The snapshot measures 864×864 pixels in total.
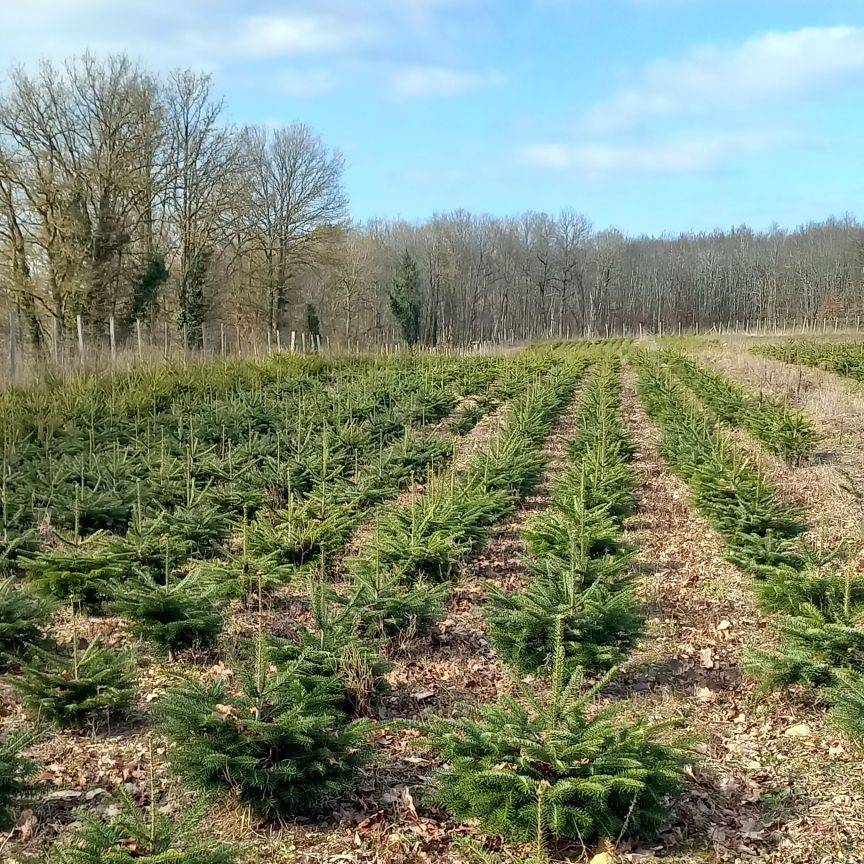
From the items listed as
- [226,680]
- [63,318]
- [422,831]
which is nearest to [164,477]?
[226,680]

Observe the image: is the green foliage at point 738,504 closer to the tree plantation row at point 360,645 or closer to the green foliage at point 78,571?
the tree plantation row at point 360,645

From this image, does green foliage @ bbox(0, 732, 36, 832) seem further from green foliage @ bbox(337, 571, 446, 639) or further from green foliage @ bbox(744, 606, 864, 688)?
green foliage @ bbox(744, 606, 864, 688)

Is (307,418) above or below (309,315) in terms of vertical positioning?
below

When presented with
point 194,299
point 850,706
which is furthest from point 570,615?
point 194,299

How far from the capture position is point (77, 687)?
15.6 ft

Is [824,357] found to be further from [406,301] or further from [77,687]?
[406,301]

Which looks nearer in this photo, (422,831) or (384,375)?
(422,831)

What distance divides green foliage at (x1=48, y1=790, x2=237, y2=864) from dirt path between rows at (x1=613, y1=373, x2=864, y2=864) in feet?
7.29

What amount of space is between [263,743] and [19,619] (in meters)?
2.66

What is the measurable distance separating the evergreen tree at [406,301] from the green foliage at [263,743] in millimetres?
53735

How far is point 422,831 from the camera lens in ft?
13.3

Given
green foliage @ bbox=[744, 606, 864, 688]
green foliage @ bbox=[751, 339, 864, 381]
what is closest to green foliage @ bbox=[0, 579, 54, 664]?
green foliage @ bbox=[744, 606, 864, 688]

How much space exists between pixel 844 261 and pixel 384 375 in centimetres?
7904

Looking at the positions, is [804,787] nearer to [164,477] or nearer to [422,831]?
[422,831]
